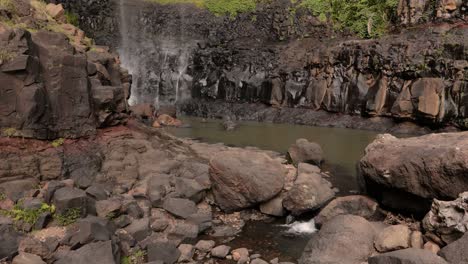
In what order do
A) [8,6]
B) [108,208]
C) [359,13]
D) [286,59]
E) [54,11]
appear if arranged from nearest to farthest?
[108,208], [8,6], [54,11], [359,13], [286,59]

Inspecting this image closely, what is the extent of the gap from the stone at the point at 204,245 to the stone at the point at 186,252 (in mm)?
180

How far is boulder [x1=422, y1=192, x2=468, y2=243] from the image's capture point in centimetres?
859

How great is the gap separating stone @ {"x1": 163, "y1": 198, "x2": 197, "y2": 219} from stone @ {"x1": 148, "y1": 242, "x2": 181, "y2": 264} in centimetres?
230

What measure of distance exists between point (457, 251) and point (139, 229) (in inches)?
321

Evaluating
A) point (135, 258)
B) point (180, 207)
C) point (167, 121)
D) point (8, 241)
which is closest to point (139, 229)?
point (135, 258)

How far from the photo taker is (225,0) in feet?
155

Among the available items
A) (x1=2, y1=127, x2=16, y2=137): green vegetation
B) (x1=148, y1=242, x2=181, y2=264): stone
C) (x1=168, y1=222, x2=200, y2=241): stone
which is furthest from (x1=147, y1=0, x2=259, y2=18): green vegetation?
(x1=148, y1=242, x2=181, y2=264): stone

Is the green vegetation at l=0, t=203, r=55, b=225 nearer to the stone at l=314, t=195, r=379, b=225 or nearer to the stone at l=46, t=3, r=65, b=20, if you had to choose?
the stone at l=314, t=195, r=379, b=225

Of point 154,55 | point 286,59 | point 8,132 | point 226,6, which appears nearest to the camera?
point 8,132

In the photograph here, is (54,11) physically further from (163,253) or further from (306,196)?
A: (306,196)

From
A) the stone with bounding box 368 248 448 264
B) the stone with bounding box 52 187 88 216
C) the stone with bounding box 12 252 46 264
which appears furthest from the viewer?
the stone with bounding box 52 187 88 216

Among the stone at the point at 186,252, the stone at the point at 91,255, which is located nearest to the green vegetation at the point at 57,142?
the stone at the point at 91,255

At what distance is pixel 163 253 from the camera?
10258 millimetres

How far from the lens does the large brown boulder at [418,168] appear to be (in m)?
9.64
